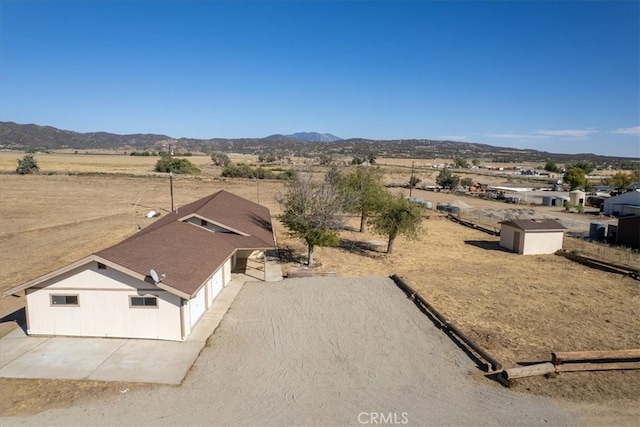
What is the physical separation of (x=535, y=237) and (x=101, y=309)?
26.7 metres

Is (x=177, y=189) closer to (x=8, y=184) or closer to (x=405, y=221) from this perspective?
(x=8, y=184)

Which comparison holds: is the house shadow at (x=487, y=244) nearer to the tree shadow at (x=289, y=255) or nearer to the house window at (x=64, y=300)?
the tree shadow at (x=289, y=255)

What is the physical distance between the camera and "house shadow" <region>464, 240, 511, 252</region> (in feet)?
101

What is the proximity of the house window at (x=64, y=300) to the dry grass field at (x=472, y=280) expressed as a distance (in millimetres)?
2468

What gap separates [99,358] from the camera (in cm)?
1277

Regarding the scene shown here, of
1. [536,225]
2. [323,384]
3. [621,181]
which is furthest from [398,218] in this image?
[621,181]

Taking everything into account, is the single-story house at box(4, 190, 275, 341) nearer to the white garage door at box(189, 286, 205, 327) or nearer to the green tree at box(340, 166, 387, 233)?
the white garage door at box(189, 286, 205, 327)

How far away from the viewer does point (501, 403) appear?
11.1 meters

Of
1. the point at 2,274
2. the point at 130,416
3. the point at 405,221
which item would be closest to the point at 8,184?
the point at 2,274

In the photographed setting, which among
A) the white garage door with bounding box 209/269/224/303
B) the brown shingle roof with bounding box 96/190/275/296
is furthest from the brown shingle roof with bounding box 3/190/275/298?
the white garage door with bounding box 209/269/224/303

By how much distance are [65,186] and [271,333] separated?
56.8 meters

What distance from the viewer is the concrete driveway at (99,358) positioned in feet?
38.8

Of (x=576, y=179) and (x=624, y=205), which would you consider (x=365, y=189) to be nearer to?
(x=624, y=205)

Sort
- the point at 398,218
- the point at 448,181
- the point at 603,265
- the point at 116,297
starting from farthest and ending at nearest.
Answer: the point at 448,181 → the point at 398,218 → the point at 603,265 → the point at 116,297
